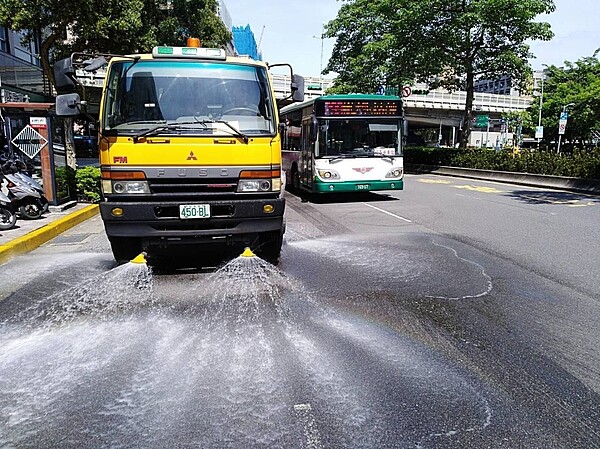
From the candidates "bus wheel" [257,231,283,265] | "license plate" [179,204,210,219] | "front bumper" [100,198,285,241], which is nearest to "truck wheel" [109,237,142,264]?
"front bumper" [100,198,285,241]

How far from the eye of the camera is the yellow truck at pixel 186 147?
211 inches

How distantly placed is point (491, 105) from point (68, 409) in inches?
2279

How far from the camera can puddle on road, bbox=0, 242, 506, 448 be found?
286 centimetres

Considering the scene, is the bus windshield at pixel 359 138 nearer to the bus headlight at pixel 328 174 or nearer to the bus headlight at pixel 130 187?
the bus headlight at pixel 328 174

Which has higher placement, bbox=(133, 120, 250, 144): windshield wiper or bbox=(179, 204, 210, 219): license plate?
bbox=(133, 120, 250, 144): windshield wiper

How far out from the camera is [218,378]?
344cm

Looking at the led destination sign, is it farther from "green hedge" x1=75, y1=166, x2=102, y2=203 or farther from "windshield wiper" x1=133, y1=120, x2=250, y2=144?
"windshield wiper" x1=133, y1=120, x2=250, y2=144

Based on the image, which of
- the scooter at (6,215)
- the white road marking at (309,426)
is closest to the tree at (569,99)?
the scooter at (6,215)

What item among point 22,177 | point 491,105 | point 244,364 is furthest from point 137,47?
point 491,105

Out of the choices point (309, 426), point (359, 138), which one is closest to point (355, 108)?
point (359, 138)

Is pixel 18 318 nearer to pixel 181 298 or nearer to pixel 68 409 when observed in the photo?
pixel 181 298

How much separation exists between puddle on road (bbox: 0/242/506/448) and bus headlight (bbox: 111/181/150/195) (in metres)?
1.15

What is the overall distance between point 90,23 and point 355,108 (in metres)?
6.83

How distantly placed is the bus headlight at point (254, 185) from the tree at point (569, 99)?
40.0m
